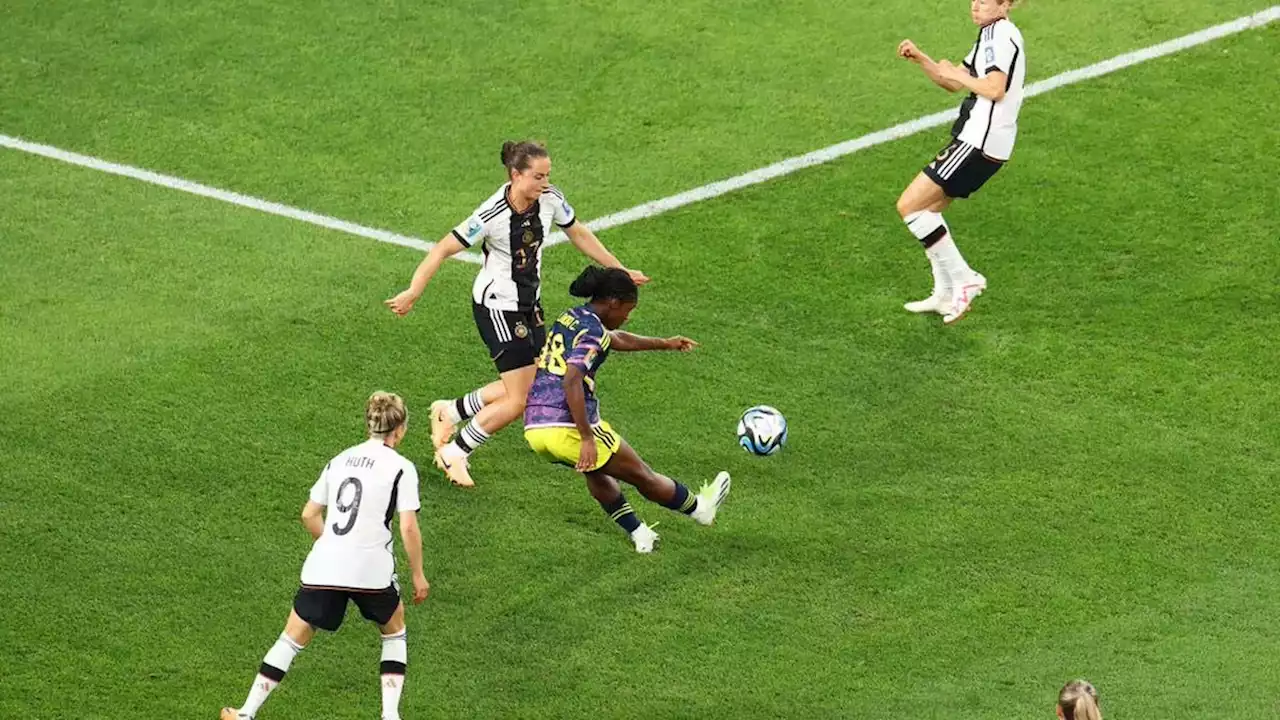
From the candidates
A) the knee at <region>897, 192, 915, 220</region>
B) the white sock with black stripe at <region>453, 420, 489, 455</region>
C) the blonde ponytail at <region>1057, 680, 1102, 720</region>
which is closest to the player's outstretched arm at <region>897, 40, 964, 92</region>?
the knee at <region>897, 192, 915, 220</region>

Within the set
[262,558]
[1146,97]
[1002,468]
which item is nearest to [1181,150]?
[1146,97]

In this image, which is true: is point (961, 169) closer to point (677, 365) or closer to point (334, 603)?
point (677, 365)

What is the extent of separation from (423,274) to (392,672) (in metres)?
2.84

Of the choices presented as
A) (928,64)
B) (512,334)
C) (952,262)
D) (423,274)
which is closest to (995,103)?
(928,64)

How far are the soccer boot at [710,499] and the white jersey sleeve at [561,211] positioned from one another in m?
1.85

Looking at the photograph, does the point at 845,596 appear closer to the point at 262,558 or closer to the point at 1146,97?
the point at 262,558

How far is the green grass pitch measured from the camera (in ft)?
34.4

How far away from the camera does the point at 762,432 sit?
468 inches

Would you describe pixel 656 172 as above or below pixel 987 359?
above

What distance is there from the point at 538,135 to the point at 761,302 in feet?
10.9

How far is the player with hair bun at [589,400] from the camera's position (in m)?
10.9

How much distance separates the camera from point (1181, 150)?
637 inches

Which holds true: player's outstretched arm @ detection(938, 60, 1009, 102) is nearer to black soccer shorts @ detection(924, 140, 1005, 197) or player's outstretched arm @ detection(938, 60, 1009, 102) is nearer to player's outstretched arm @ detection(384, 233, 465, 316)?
black soccer shorts @ detection(924, 140, 1005, 197)

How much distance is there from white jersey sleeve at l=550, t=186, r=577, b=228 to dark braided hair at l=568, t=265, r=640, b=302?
112 centimetres
